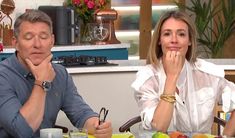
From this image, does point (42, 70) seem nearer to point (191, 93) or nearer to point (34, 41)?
point (34, 41)

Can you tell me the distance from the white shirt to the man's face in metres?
0.52

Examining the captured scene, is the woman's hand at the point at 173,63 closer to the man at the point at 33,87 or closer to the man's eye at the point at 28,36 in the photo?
the man at the point at 33,87

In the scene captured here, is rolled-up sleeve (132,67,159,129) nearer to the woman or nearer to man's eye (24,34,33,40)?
the woman

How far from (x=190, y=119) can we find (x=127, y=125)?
0.33m

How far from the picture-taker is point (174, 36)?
8.67 ft

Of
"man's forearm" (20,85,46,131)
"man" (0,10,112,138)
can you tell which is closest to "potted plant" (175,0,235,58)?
"man" (0,10,112,138)

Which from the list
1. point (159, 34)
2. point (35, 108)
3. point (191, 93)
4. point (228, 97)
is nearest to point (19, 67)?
point (35, 108)

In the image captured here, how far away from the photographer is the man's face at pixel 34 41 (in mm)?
2355

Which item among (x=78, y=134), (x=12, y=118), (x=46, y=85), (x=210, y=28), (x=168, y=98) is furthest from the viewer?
(x=210, y=28)

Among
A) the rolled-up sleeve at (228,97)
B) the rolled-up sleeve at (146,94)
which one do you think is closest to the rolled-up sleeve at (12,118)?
the rolled-up sleeve at (146,94)

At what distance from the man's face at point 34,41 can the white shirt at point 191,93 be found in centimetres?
52

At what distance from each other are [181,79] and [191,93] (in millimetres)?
90

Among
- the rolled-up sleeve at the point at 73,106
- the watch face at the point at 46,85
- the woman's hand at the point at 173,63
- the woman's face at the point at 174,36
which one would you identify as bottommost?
the rolled-up sleeve at the point at 73,106

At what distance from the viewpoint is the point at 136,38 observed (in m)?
7.46
